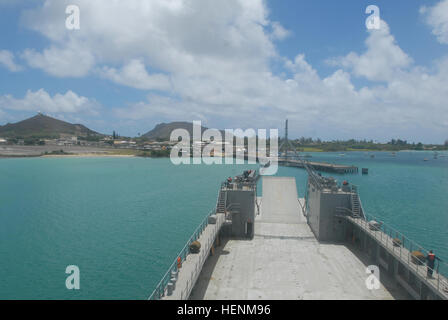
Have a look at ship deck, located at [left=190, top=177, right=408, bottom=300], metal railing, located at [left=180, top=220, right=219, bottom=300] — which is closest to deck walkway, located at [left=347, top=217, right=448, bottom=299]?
ship deck, located at [left=190, top=177, right=408, bottom=300]

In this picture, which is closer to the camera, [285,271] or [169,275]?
[169,275]

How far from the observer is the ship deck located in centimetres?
1388

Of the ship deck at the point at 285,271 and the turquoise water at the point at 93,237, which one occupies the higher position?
the ship deck at the point at 285,271

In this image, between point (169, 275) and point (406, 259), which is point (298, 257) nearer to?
point (406, 259)

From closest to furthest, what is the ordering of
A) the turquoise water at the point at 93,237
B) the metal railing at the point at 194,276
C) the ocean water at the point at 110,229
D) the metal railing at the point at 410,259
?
1. the metal railing at the point at 194,276
2. the metal railing at the point at 410,259
3. the turquoise water at the point at 93,237
4. the ocean water at the point at 110,229

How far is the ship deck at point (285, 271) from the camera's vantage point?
13883 mm

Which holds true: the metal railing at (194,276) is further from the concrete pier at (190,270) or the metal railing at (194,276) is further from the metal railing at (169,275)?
the metal railing at (169,275)

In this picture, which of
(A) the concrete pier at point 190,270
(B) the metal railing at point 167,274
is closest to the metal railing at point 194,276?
(A) the concrete pier at point 190,270

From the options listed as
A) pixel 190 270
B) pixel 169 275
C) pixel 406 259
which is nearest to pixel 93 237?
pixel 169 275

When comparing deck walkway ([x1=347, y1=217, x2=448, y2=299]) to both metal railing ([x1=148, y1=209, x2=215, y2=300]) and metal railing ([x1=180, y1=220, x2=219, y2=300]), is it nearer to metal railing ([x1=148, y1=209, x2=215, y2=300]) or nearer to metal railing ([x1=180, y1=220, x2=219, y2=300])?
metal railing ([x1=180, y1=220, x2=219, y2=300])

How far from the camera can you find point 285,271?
637 inches

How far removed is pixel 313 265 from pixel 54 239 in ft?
77.7
